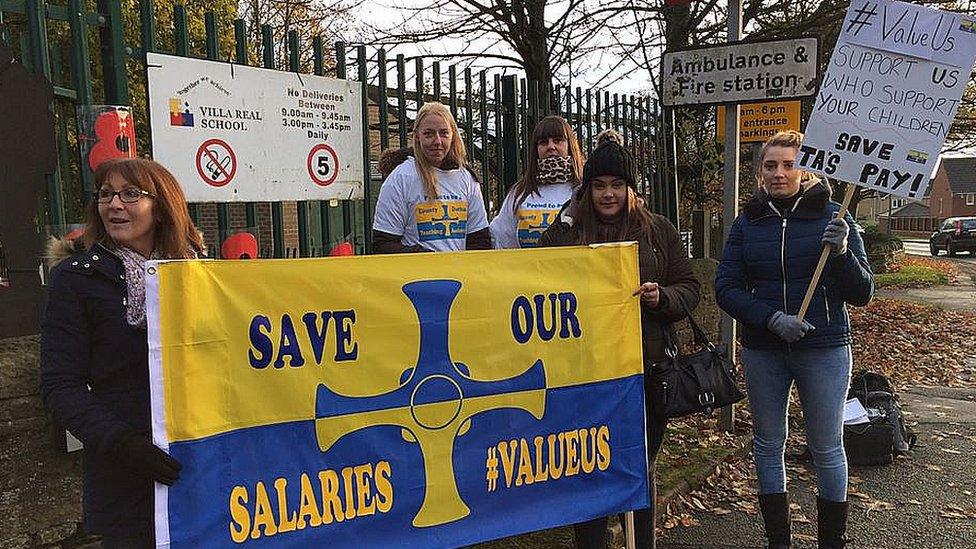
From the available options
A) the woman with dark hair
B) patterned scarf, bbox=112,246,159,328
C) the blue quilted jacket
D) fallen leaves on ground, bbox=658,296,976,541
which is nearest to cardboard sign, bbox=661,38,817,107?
the blue quilted jacket

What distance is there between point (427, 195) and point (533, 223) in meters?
0.57

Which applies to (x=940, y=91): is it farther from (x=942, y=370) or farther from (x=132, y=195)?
(x=942, y=370)

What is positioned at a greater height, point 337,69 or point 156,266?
point 337,69

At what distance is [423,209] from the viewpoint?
389cm

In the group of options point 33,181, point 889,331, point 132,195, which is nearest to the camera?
point 132,195

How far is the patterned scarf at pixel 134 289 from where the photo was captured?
2.30 m

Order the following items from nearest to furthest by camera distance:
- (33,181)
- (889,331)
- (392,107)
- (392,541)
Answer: (392,541)
(33,181)
(392,107)
(889,331)

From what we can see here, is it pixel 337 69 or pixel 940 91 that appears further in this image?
pixel 337 69

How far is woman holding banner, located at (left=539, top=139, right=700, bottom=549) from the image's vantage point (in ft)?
11.0

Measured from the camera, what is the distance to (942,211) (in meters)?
88.0

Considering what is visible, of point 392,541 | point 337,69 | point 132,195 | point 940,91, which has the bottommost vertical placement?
point 392,541

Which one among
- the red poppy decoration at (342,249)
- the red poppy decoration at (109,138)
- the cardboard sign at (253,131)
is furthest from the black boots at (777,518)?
the red poppy decoration at (109,138)

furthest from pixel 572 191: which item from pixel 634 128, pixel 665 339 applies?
pixel 634 128

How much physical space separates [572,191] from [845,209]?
128 cm
